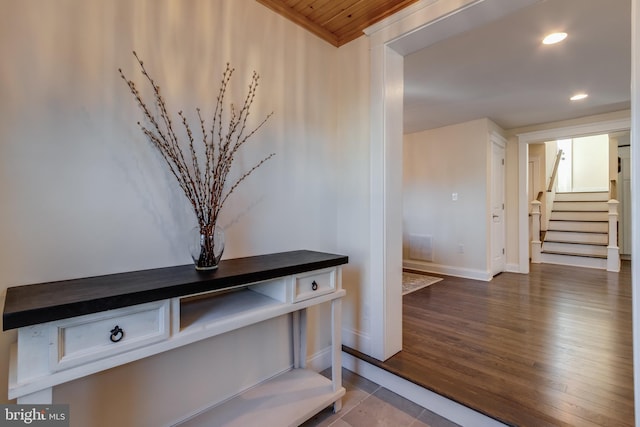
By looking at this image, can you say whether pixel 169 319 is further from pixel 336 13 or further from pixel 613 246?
pixel 613 246

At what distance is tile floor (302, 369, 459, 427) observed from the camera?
1.60m

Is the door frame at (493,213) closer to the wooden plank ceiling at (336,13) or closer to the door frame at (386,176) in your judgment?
the door frame at (386,176)

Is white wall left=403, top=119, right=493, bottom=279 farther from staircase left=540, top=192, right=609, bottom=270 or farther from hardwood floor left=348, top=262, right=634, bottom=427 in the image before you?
staircase left=540, top=192, right=609, bottom=270

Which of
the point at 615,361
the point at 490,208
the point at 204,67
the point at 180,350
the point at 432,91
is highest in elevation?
the point at 432,91

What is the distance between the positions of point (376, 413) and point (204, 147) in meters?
1.77

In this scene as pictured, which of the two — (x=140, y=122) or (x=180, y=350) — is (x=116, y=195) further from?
(x=180, y=350)

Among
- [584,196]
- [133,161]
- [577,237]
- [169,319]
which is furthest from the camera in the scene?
[584,196]

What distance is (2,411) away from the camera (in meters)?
0.93

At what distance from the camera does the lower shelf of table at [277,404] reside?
4.70ft

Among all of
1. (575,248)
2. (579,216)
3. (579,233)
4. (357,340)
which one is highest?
(579,216)

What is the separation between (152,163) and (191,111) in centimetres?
34

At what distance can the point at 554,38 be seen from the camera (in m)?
2.26

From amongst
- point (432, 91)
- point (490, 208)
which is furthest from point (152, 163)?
point (490, 208)

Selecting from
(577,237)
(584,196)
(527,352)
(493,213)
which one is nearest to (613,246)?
(577,237)
